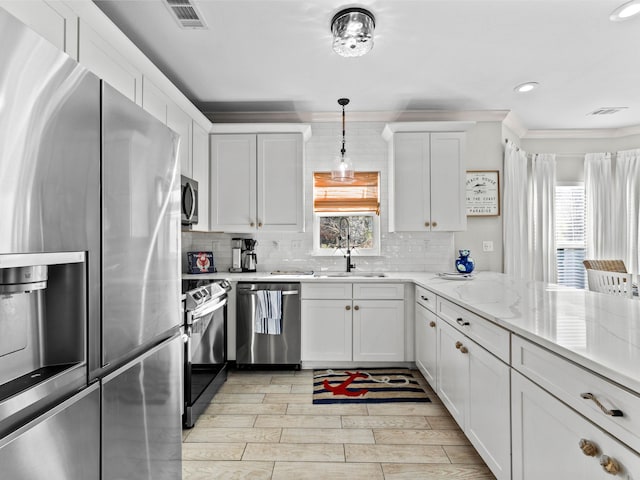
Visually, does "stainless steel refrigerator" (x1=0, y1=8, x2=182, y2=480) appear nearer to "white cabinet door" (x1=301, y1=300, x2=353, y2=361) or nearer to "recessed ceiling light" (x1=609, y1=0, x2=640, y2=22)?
"white cabinet door" (x1=301, y1=300, x2=353, y2=361)

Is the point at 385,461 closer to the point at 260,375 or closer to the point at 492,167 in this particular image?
the point at 260,375

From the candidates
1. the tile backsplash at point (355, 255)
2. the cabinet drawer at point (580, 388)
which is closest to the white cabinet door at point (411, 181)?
the tile backsplash at point (355, 255)

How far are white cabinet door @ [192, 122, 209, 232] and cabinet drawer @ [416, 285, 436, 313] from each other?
203cm

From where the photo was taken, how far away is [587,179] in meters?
4.60

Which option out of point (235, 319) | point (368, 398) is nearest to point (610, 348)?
point (368, 398)

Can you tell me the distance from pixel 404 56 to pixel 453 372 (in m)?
2.20

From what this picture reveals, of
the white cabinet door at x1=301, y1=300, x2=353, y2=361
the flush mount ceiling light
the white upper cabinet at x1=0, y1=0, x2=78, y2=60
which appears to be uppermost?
the flush mount ceiling light

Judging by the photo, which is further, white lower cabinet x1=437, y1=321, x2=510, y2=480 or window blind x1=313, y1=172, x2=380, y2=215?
window blind x1=313, y1=172, x2=380, y2=215

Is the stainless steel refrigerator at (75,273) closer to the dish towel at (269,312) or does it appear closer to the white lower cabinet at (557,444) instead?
the white lower cabinet at (557,444)

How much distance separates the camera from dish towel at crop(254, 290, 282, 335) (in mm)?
3395

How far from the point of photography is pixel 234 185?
3.76 meters

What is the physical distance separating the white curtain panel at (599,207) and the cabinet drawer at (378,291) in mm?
2801

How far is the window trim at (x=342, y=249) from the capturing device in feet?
13.4

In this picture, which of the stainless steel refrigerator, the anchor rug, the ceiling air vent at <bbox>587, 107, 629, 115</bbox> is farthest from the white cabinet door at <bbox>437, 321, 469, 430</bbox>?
the ceiling air vent at <bbox>587, 107, 629, 115</bbox>
